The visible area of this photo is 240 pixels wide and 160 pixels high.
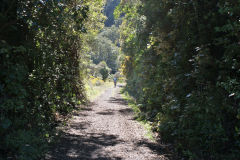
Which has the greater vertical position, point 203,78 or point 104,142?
point 203,78

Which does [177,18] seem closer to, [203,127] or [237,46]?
[237,46]

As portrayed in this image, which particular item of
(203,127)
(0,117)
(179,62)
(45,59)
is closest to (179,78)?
(179,62)

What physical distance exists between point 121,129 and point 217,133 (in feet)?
16.6

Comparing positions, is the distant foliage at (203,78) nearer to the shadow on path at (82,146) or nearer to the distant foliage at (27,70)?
the shadow on path at (82,146)

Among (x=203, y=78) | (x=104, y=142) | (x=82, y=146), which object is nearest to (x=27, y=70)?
(x=82, y=146)

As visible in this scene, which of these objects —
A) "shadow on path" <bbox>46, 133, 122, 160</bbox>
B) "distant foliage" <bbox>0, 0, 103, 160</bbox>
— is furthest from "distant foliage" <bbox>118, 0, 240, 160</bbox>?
"distant foliage" <bbox>0, 0, 103, 160</bbox>

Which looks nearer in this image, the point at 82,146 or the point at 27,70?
the point at 27,70

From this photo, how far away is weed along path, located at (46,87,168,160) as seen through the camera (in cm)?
676

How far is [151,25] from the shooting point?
12.1m

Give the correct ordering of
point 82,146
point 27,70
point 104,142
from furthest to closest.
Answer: point 104,142 → point 82,146 → point 27,70

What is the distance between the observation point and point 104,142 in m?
8.16

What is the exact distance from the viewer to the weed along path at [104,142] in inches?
266

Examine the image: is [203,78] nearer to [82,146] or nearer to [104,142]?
[104,142]

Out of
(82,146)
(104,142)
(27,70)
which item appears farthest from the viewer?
(104,142)
